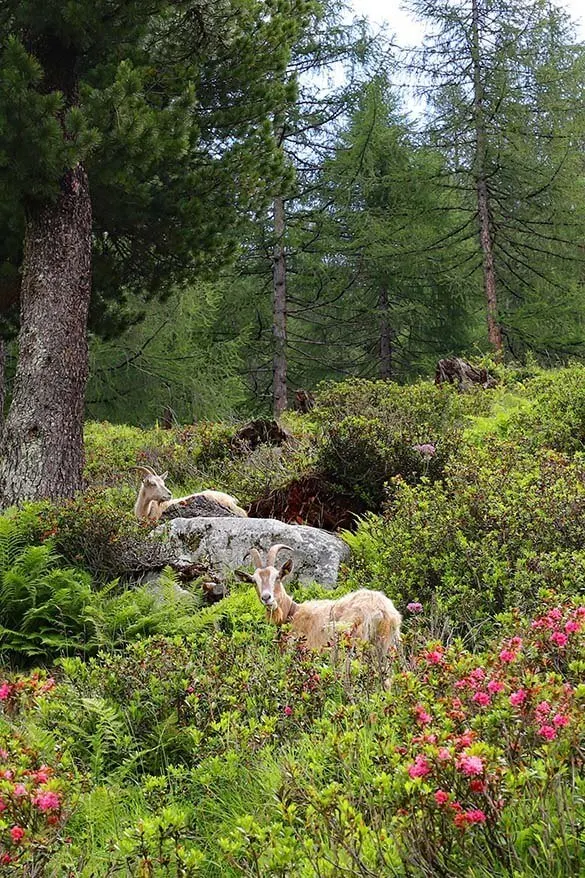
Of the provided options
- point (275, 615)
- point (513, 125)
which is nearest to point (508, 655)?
point (275, 615)

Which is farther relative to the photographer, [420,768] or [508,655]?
[508,655]

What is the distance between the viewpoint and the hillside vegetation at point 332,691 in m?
2.31

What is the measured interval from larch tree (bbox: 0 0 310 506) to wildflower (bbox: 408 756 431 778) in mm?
7328

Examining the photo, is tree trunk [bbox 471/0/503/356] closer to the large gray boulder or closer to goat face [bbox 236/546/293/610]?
the large gray boulder

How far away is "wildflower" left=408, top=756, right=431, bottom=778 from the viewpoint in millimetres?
2250

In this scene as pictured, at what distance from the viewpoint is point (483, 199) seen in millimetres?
22297

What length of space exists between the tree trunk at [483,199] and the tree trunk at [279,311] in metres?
5.43

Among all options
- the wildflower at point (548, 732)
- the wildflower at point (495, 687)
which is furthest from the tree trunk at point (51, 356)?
the wildflower at point (548, 732)

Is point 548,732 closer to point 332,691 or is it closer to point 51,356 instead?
point 332,691

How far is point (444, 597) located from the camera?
19.0 feet

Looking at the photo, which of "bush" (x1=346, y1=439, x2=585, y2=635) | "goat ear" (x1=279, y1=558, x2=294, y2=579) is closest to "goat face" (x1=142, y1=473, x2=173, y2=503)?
"bush" (x1=346, y1=439, x2=585, y2=635)

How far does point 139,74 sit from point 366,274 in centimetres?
1664

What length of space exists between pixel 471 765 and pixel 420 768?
0.17 m

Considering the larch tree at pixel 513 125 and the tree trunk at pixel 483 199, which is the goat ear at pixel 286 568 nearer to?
the tree trunk at pixel 483 199
